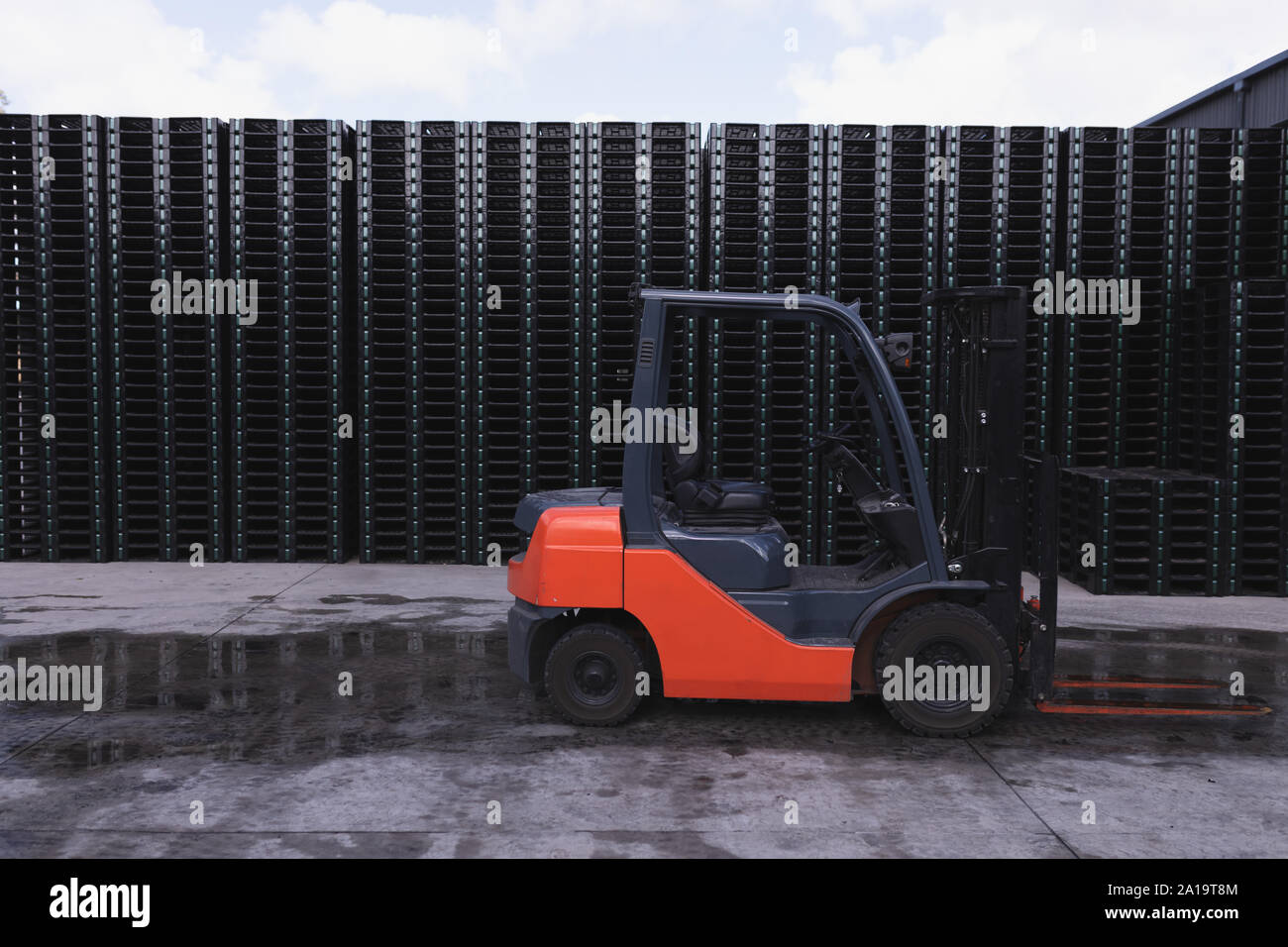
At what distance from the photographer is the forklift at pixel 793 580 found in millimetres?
5777

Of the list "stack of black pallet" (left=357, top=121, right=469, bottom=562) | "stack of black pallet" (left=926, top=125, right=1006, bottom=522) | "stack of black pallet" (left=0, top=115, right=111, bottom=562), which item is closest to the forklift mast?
"stack of black pallet" (left=926, top=125, right=1006, bottom=522)

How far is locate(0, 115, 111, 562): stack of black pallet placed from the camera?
440 inches

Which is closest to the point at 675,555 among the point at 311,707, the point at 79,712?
the point at 311,707

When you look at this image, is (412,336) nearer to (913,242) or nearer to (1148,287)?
(913,242)

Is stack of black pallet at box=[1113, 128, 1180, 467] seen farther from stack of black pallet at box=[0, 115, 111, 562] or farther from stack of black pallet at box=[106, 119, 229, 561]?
stack of black pallet at box=[0, 115, 111, 562]

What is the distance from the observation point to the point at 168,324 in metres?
11.2

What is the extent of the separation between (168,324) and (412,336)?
95.7 inches

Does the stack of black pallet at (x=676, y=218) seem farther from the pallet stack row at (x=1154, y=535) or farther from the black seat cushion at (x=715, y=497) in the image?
the black seat cushion at (x=715, y=497)

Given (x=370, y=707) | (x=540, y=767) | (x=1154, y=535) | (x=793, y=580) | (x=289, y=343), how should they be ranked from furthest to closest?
(x=289, y=343) < (x=1154, y=535) < (x=370, y=707) < (x=793, y=580) < (x=540, y=767)

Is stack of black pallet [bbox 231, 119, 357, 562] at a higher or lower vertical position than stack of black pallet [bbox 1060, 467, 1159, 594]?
higher

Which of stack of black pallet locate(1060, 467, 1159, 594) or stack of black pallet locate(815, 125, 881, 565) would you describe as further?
stack of black pallet locate(815, 125, 881, 565)

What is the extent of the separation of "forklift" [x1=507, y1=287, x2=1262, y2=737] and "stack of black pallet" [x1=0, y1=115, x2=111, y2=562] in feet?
23.5

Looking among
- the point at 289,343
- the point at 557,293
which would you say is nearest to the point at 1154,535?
the point at 557,293

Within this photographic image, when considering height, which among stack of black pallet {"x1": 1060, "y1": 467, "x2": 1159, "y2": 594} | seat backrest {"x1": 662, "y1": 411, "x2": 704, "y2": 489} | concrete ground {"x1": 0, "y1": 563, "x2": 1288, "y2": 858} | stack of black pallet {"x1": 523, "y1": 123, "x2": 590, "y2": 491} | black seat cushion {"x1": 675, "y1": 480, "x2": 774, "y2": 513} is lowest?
concrete ground {"x1": 0, "y1": 563, "x2": 1288, "y2": 858}
